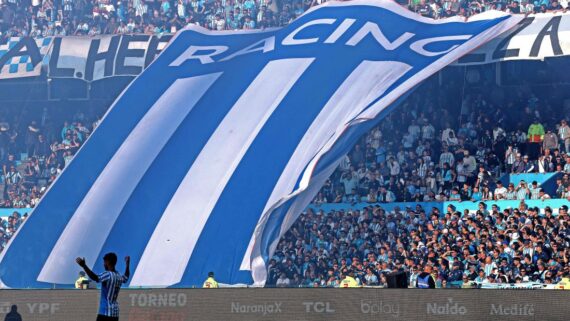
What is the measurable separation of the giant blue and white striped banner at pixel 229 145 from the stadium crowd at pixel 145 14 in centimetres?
125

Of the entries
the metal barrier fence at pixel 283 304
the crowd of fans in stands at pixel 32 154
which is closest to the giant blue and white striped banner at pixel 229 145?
the crowd of fans in stands at pixel 32 154

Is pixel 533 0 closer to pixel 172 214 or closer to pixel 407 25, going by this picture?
pixel 407 25

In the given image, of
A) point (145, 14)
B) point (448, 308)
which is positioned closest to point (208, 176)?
point (145, 14)

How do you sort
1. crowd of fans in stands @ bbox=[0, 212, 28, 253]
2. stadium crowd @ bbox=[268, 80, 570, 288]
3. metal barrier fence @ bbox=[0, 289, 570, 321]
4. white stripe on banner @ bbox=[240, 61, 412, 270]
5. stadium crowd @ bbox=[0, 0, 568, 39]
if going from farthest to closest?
1. stadium crowd @ bbox=[0, 0, 568, 39]
2. crowd of fans in stands @ bbox=[0, 212, 28, 253]
3. white stripe on banner @ bbox=[240, 61, 412, 270]
4. stadium crowd @ bbox=[268, 80, 570, 288]
5. metal barrier fence @ bbox=[0, 289, 570, 321]

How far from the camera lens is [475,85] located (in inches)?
921

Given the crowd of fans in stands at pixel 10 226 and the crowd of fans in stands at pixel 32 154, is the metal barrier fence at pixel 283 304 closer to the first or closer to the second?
the crowd of fans in stands at pixel 10 226

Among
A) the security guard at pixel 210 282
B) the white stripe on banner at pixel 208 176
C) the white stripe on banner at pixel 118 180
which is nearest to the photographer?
the security guard at pixel 210 282

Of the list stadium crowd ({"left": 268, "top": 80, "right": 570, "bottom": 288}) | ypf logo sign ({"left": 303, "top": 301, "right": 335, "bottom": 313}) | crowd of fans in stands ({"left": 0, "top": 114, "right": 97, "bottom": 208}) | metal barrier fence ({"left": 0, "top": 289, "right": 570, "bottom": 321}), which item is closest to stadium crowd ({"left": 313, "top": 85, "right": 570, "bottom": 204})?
stadium crowd ({"left": 268, "top": 80, "right": 570, "bottom": 288})

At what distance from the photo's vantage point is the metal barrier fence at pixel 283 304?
1421cm

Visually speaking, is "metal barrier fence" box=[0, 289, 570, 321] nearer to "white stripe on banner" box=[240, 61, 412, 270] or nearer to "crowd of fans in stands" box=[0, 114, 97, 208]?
"white stripe on banner" box=[240, 61, 412, 270]

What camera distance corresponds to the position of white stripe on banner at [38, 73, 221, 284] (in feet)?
67.5

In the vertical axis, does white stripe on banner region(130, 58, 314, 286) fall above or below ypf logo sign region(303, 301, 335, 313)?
above

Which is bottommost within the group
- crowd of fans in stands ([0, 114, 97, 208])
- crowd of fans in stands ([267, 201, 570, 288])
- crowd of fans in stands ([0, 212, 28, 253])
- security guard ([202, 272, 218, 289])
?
security guard ([202, 272, 218, 289])

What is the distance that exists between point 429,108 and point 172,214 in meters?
5.98
